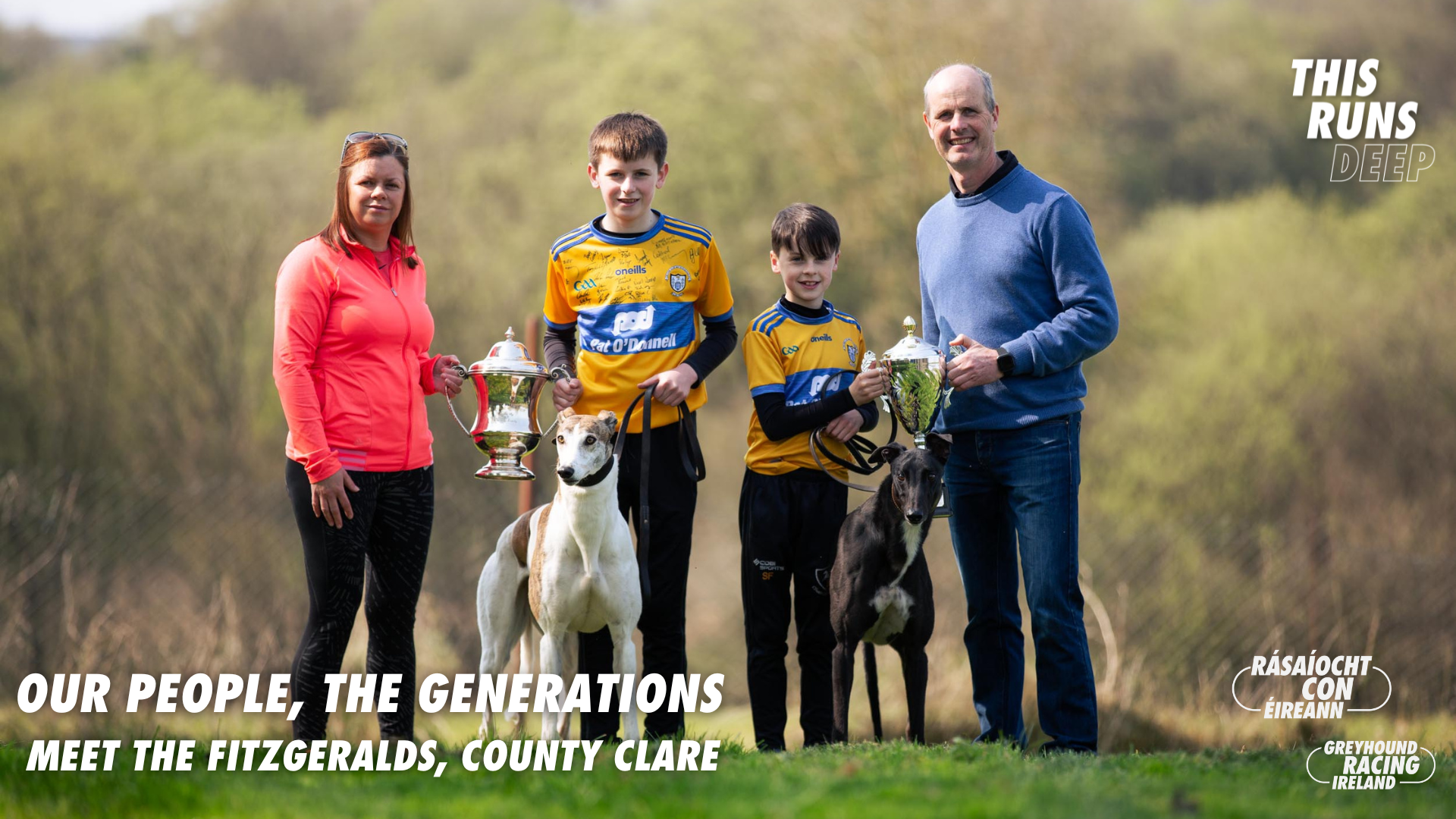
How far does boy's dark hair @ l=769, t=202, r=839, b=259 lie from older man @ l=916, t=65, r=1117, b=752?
42 centimetres

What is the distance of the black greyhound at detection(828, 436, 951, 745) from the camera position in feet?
14.6

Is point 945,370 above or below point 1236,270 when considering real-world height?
below

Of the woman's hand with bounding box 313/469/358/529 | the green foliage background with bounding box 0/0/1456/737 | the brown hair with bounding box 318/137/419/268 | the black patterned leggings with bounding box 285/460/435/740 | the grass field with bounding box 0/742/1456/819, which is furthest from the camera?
the green foliage background with bounding box 0/0/1456/737

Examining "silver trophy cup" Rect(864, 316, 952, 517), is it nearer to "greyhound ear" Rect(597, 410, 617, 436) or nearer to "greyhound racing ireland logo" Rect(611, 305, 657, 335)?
"greyhound racing ireland logo" Rect(611, 305, 657, 335)

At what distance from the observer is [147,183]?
1377 cm

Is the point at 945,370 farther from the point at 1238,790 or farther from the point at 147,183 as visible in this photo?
the point at 147,183

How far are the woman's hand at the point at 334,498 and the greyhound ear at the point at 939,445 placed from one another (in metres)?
2.19

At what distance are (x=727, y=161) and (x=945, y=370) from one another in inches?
417

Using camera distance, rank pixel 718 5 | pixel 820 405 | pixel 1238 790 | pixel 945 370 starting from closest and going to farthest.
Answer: pixel 1238 790 < pixel 945 370 < pixel 820 405 < pixel 718 5

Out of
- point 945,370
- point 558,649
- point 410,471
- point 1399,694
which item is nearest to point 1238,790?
point 945,370

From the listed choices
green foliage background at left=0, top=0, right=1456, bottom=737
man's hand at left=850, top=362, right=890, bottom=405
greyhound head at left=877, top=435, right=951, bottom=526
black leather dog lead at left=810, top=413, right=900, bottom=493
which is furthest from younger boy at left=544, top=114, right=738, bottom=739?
green foliage background at left=0, top=0, right=1456, bottom=737

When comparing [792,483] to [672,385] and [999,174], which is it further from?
[999,174]

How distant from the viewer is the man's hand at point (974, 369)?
4152 mm

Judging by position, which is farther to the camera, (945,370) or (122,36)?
(122,36)
